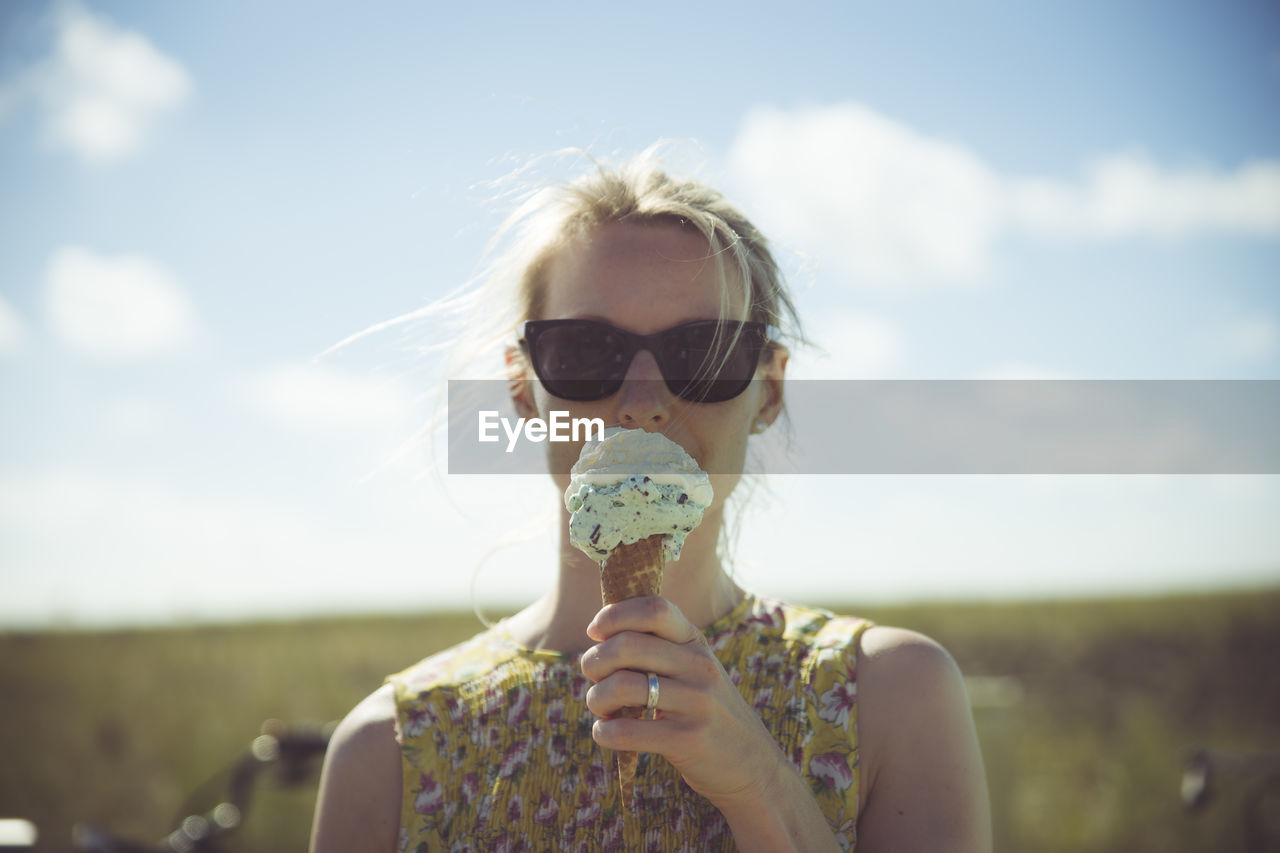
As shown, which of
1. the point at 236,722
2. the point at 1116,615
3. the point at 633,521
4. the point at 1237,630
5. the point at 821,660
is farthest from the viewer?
the point at 1116,615

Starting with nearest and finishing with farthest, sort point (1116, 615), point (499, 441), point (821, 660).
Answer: point (821, 660)
point (499, 441)
point (1116, 615)

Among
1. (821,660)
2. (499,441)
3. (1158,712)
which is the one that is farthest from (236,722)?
(1158,712)

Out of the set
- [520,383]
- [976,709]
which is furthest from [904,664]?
[976,709]

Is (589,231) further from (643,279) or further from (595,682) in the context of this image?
(595,682)

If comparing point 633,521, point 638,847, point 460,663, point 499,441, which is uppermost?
point 499,441

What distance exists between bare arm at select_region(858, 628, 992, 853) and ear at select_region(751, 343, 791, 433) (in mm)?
723

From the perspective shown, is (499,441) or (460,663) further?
(499,441)

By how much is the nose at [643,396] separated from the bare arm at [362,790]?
40.7 inches

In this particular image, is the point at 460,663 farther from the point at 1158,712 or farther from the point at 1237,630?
the point at 1237,630

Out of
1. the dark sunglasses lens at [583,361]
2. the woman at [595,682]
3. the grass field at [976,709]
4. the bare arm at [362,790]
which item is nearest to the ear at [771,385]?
the woman at [595,682]

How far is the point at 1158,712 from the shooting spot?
48.2 feet

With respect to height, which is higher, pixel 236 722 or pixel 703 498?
pixel 703 498

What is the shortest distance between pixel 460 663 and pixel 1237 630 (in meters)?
24.1

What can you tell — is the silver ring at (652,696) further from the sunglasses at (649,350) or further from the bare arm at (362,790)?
the bare arm at (362,790)
